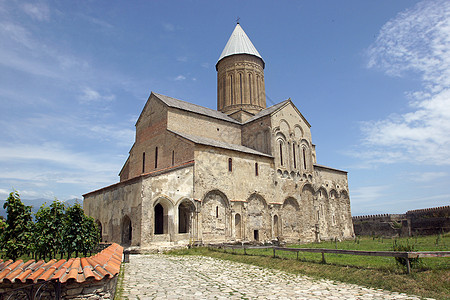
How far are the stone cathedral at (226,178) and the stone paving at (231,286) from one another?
6975 mm

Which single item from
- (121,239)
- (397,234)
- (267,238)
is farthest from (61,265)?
(397,234)

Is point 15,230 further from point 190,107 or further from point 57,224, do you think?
point 190,107

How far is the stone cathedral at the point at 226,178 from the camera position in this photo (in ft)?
54.3

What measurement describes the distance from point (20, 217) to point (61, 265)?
4943mm

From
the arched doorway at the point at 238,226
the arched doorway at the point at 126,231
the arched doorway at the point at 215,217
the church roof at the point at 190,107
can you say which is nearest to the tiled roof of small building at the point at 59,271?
the arched doorway at the point at 126,231

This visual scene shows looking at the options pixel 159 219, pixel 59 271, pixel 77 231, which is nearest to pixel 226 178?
pixel 159 219

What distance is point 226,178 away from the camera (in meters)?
19.2

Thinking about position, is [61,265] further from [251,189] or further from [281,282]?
[251,189]

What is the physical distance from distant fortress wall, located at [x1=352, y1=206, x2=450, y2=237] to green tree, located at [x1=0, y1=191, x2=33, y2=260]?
27.7m

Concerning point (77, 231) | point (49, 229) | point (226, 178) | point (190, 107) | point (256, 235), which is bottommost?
point (256, 235)

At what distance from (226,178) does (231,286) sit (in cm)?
1214

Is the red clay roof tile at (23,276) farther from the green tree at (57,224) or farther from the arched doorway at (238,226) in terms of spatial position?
the arched doorway at (238,226)

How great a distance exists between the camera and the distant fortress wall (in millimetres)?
26517

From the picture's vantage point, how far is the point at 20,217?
347 inches
